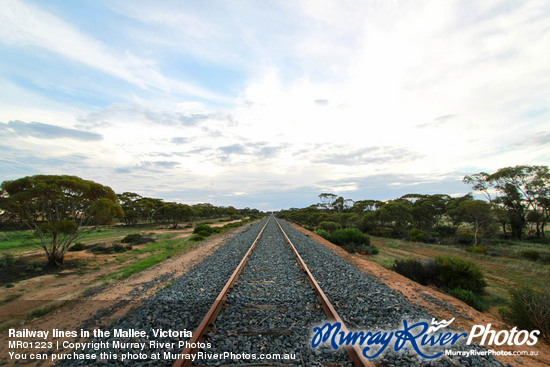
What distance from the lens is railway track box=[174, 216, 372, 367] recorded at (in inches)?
125

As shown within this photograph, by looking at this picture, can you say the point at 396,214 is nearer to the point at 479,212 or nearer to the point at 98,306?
the point at 479,212

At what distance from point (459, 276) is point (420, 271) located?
1.09 meters

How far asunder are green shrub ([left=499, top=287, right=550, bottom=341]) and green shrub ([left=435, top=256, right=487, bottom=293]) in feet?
8.56

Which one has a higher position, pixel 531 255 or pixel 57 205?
pixel 57 205

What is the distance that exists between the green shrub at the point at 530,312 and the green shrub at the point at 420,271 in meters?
2.88

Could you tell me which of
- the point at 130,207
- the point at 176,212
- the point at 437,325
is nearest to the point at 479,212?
the point at 437,325

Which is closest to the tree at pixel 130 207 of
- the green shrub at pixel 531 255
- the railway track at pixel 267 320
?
the railway track at pixel 267 320

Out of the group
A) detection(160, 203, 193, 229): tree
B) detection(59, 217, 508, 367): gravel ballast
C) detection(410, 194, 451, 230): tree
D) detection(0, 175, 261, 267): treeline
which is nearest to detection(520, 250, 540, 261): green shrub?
detection(410, 194, 451, 230): tree

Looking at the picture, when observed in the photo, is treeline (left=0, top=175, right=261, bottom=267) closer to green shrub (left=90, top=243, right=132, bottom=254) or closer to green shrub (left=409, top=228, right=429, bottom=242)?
green shrub (left=90, top=243, right=132, bottom=254)

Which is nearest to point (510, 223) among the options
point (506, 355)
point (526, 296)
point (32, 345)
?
point (526, 296)

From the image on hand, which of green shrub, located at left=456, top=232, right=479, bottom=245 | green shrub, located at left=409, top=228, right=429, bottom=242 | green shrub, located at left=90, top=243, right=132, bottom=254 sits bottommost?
green shrub, located at left=456, top=232, right=479, bottom=245

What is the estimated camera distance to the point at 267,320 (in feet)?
13.9

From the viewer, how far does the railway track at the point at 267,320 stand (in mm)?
3172

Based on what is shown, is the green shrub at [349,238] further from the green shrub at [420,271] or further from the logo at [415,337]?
the logo at [415,337]
